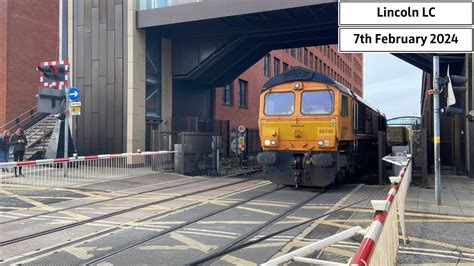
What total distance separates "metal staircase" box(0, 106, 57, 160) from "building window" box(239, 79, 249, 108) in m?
14.1

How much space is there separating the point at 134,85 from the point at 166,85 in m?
2.81

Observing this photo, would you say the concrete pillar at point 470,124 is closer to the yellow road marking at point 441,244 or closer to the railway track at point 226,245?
the railway track at point 226,245

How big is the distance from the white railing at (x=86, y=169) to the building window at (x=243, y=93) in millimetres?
16536

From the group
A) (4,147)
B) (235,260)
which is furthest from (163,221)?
(4,147)

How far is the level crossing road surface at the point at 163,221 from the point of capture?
6.16 m

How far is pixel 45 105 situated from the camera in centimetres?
1548

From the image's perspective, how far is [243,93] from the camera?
34.9 meters

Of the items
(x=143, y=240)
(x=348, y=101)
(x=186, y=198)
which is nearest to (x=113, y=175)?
(x=186, y=198)

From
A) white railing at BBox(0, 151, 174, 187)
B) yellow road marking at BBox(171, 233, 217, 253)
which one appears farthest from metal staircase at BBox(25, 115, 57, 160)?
yellow road marking at BBox(171, 233, 217, 253)

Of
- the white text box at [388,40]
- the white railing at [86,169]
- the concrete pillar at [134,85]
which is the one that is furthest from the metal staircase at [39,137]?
the white text box at [388,40]

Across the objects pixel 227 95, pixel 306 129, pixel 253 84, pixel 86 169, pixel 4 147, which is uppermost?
pixel 253 84

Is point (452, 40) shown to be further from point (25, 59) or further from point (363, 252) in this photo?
point (25, 59)

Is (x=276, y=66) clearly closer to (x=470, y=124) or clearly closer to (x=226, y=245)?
(x=470, y=124)

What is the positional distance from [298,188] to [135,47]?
436 inches
